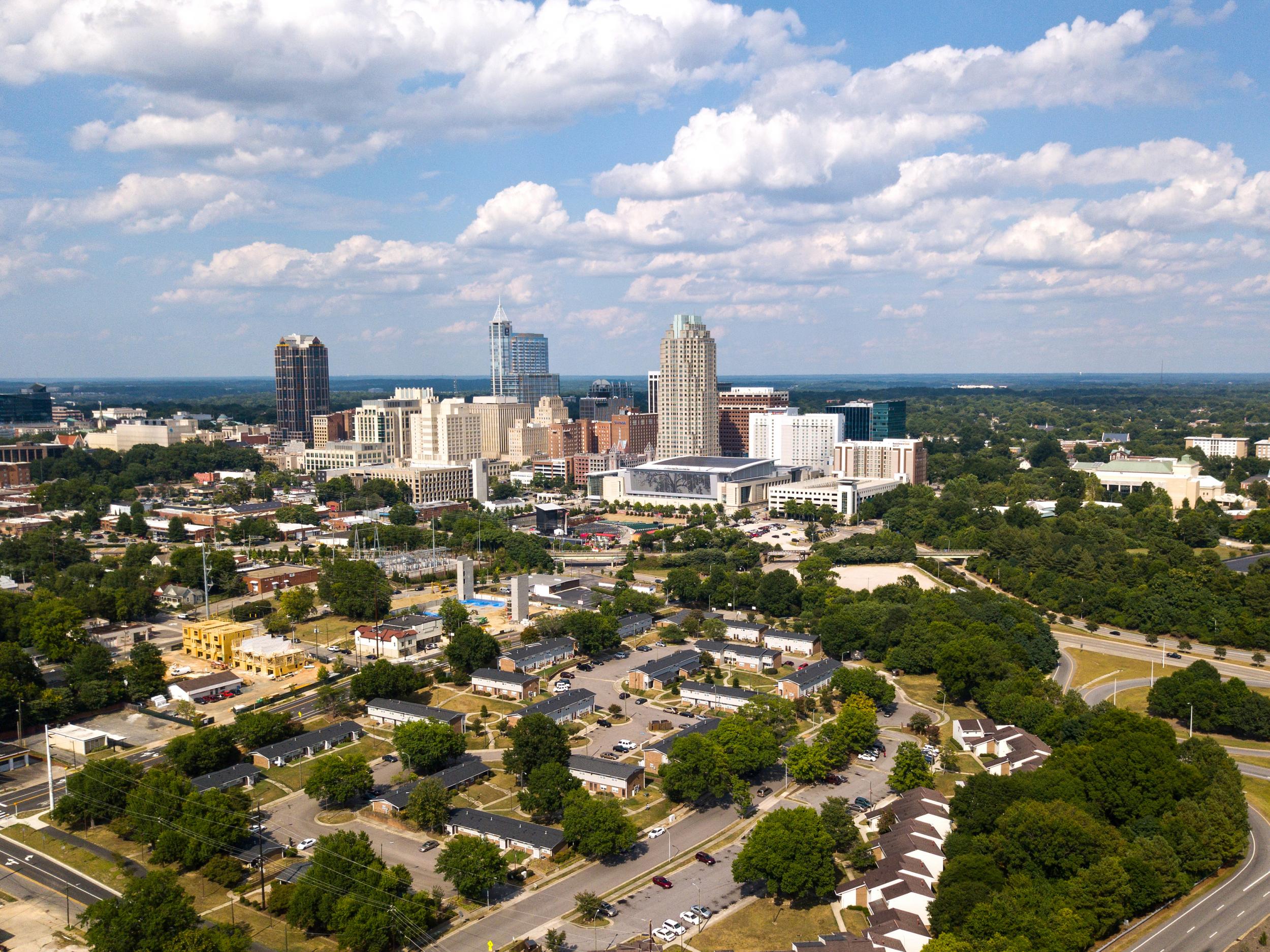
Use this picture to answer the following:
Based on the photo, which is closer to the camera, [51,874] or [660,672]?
[51,874]

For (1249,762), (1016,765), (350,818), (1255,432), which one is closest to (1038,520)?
(1249,762)

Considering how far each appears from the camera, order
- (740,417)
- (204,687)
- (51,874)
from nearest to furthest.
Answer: (51,874) → (204,687) → (740,417)

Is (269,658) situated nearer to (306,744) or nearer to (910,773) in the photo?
(306,744)

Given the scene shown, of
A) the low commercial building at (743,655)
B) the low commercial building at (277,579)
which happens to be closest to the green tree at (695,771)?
the low commercial building at (743,655)

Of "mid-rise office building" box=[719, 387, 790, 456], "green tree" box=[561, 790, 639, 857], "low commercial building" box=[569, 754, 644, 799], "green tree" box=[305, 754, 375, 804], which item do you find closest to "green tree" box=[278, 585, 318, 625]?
"green tree" box=[305, 754, 375, 804]

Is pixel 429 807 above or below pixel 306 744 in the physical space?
above

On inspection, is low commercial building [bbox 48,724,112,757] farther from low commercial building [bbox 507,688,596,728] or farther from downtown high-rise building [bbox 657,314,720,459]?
downtown high-rise building [bbox 657,314,720,459]

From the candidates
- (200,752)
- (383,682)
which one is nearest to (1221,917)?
(383,682)
